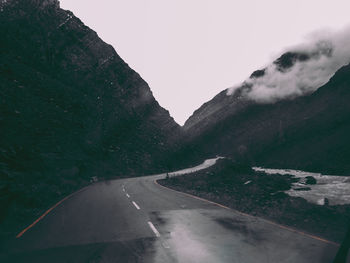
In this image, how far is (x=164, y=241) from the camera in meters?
6.60

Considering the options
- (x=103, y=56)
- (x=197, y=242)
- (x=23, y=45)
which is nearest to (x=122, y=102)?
(x=103, y=56)

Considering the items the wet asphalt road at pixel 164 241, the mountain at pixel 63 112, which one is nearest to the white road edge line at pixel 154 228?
the wet asphalt road at pixel 164 241

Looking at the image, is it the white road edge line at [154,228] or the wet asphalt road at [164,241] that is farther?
the white road edge line at [154,228]

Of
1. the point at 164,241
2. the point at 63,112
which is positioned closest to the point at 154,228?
the point at 164,241

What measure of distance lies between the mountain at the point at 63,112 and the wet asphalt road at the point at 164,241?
2.99 meters

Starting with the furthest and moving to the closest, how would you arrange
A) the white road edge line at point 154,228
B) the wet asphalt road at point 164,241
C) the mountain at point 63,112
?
the mountain at point 63,112 → the white road edge line at point 154,228 → the wet asphalt road at point 164,241

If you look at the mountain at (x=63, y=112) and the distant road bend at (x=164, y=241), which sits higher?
the mountain at (x=63, y=112)

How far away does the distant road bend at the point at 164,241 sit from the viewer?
215 inches

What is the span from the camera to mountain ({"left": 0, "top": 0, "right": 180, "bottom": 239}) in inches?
781

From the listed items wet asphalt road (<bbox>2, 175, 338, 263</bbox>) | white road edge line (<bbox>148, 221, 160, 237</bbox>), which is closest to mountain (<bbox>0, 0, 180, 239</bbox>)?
wet asphalt road (<bbox>2, 175, 338, 263</bbox>)

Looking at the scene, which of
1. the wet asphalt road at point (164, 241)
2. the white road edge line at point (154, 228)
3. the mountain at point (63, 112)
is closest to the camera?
the wet asphalt road at point (164, 241)

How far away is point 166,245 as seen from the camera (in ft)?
20.6

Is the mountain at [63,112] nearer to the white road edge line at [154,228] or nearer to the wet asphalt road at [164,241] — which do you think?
the wet asphalt road at [164,241]

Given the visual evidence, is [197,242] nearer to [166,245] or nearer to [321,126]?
[166,245]
